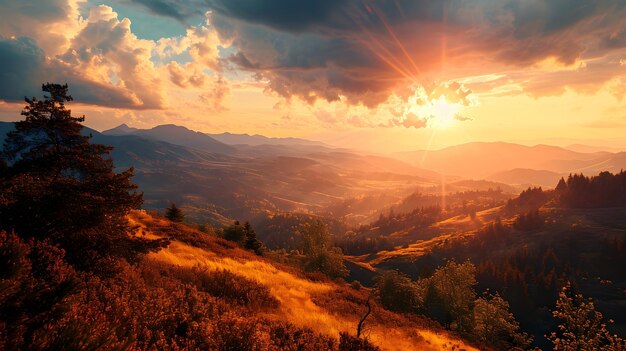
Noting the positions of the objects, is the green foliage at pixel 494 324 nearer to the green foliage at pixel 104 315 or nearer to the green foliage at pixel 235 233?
the green foliage at pixel 235 233

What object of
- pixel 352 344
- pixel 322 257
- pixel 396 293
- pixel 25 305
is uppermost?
pixel 25 305

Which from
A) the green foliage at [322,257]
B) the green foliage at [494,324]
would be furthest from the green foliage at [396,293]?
the green foliage at [322,257]

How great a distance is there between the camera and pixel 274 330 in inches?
390

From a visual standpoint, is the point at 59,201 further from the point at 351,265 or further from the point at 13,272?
the point at 351,265

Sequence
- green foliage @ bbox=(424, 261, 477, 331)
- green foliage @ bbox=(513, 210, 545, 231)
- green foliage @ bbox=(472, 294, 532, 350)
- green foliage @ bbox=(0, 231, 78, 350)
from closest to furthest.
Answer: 1. green foliage @ bbox=(0, 231, 78, 350)
2. green foliage @ bbox=(472, 294, 532, 350)
3. green foliage @ bbox=(424, 261, 477, 331)
4. green foliage @ bbox=(513, 210, 545, 231)

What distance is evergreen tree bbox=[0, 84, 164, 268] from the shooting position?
10.2 metres

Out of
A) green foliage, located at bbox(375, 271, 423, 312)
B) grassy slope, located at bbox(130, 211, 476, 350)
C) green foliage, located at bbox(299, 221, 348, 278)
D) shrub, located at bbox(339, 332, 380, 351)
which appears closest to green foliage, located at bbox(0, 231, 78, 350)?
shrub, located at bbox(339, 332, 380, 351)

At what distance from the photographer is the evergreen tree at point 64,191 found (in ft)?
33.4

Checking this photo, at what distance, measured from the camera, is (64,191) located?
11.2 meters

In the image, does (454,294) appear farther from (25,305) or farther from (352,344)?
(25,305)

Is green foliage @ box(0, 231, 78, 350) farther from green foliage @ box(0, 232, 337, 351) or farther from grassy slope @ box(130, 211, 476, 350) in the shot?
grassy slope @ box(130, 211, 476, 350)

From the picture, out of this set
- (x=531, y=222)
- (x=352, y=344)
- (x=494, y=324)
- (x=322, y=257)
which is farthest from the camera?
(x=531, y=222)

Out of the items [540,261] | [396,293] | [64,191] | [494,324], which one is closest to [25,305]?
[64,191]

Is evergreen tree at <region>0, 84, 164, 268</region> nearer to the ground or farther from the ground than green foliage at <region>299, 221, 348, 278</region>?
farther from the ground
